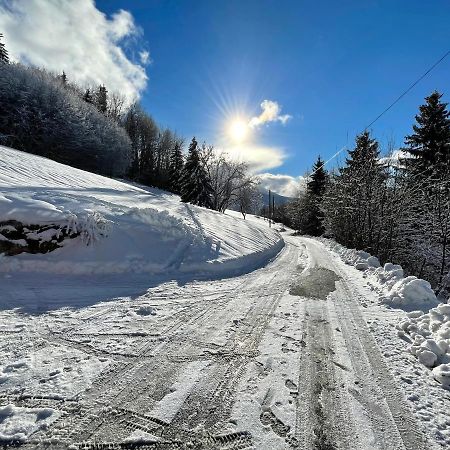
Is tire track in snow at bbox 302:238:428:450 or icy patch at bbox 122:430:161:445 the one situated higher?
tire track in snow at bbox 302:238:428:450

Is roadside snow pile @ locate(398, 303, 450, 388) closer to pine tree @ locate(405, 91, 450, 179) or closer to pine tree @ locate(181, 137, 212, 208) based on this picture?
pine tree @ locate(405, 91, 450, 179)

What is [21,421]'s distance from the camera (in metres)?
2.15

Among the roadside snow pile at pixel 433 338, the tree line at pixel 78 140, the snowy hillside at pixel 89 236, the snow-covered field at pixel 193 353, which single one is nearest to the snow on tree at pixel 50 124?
the tree line at pixel 78 140

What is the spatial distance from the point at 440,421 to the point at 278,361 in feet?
5.01

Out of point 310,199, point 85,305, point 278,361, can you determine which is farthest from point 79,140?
point 278,361

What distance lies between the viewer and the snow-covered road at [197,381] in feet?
7.23

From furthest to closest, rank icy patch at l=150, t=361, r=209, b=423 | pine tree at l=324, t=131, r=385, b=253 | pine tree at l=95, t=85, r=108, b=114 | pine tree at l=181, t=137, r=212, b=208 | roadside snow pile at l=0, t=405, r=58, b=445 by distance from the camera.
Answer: pine tree at l=95, t=85, r=108, b=114 < pine tree at l=181, t=137, r=212, b=208 < pine tree at l=324, t=131, r=385, b=253 < icy patch at l=150, t=361, r=209, b=423 < roadside snow pile at l=0, t=405, r=58, b=445

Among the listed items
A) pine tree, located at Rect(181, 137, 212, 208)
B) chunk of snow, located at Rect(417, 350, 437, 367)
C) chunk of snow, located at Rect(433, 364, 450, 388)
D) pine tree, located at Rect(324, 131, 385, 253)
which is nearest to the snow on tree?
pine tree, located at Rect(181, 137, 212, 208)

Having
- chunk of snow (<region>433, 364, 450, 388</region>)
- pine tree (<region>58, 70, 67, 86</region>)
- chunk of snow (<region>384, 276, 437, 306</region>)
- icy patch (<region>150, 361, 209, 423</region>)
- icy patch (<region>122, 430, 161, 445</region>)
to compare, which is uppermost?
pine tree (<region>58, 70, 67, 86</region>)

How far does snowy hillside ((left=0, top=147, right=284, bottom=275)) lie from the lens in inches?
228

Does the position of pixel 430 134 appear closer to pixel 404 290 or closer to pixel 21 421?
pixel 404 290

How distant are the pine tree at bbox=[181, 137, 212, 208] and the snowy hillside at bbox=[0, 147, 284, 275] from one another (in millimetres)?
21777

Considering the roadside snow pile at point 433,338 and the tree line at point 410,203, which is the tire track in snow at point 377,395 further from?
the tree line at point 410,203

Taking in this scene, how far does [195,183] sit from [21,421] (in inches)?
1204
